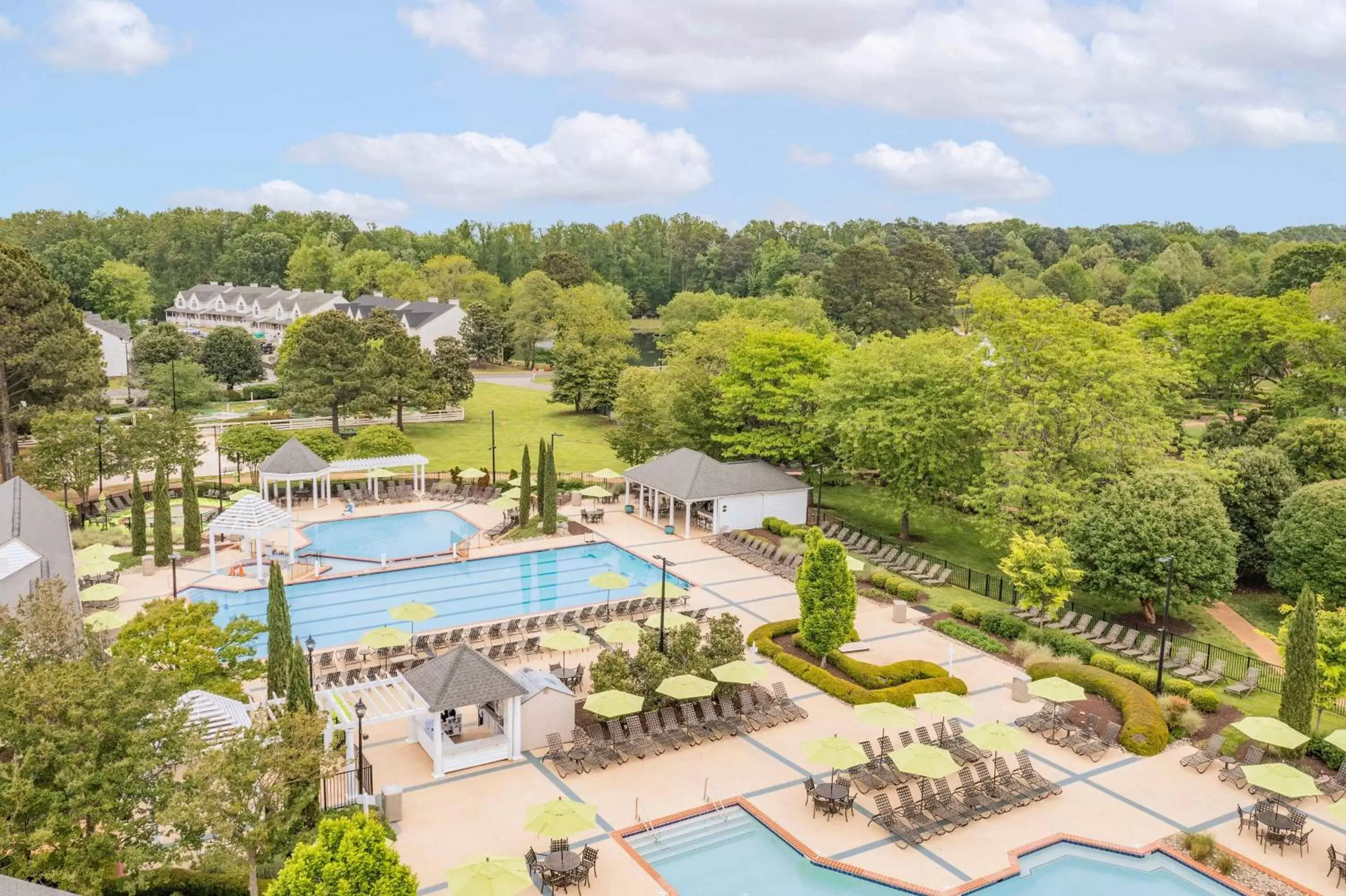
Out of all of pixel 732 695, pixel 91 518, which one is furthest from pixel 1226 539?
pixel 91 518

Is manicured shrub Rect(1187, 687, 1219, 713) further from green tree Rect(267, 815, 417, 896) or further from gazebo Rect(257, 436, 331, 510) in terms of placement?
gazebo Rect(257, 436, 331, 510)

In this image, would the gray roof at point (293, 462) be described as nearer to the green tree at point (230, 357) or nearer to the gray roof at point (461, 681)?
the gray roof at point (461, 681)

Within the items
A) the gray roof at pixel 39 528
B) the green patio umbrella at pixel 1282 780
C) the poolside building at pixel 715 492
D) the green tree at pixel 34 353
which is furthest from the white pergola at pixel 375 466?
the green patio umbrella at pixel 1282 780

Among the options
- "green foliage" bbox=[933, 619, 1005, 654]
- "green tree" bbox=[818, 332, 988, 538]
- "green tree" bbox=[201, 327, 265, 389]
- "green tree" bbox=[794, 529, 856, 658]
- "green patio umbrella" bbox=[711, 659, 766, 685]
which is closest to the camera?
"green patio umbrella" bbox=[711, 659, 766, 685]

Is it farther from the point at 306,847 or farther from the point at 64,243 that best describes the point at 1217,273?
the point at 64,243

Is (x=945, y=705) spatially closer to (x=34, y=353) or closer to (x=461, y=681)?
(x=461, y=681)

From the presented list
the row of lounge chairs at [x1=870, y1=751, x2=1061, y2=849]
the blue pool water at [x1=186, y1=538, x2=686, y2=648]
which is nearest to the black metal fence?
the blue pool water at [x1=186, y1=538, x2=686, y2=648]
